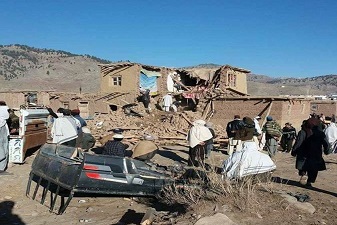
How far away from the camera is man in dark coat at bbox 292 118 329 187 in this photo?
800cm

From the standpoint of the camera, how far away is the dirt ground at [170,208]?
5.58 meters

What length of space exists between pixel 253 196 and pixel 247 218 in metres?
0.49

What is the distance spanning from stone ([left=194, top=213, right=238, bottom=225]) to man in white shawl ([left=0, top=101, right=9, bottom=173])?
20.7 ft

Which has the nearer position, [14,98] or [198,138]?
[198,138]

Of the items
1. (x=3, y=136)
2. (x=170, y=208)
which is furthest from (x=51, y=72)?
(x=170, y=208)

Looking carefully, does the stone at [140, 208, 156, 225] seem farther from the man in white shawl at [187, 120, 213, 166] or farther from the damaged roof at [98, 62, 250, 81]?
the damaged roof at [98, 62, 250, 81]

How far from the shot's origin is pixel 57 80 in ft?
225

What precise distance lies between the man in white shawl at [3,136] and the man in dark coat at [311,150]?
6.96m

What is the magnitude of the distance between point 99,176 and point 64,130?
2991 millimetres

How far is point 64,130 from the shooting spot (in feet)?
32.3

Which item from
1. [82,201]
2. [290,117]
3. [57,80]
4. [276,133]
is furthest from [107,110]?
[57,80]

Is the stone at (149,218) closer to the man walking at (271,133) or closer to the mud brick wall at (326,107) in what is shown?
the man walking at (271,133)

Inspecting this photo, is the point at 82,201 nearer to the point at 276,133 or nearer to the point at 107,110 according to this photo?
the point at 276,133

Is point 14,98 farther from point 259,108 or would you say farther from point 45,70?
point 45,70
